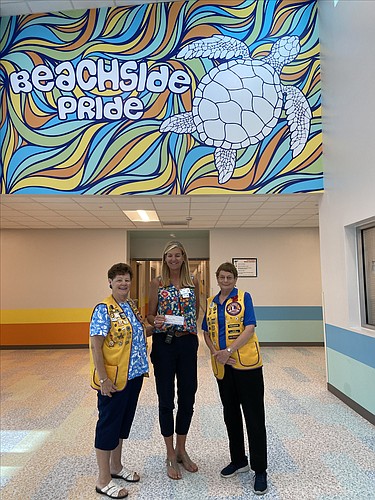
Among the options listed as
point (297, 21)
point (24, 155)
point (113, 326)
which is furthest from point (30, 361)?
point (297, 21)

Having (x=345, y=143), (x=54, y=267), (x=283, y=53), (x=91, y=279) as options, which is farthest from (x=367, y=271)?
(x=54, y=267)

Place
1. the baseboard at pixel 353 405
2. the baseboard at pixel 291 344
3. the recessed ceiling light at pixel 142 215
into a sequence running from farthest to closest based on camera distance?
the baseboard at pixel 291 344 < the recessed ceiling light at pixel 142 215 < the baseboard at pixel 353 405

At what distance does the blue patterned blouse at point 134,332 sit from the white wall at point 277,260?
17.3 feet

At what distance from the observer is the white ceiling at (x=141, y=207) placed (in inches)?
192

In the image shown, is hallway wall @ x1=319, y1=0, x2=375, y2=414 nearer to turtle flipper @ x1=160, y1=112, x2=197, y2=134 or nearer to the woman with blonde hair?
turtle flipper @ x1=160, y1=112, x2=197, y2=134

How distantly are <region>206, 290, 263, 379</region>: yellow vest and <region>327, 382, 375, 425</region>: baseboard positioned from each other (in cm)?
198

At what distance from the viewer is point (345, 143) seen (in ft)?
12.8

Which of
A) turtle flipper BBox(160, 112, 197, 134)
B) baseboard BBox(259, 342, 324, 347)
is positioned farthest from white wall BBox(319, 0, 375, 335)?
baseboard BBox(259, 342, 324, 347)

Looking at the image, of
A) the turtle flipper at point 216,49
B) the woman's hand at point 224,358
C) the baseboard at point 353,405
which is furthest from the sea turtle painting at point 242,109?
the baseboard at point 353,405

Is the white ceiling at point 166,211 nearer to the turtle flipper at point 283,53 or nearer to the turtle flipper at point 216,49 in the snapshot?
the turtle flipper at point 283,53

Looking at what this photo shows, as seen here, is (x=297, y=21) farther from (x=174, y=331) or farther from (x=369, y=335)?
(x=174, y=331)

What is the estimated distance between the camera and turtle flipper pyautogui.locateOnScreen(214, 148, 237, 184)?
468 centimetres

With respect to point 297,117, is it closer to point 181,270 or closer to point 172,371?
point 181,270

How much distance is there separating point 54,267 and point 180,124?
4611mm
